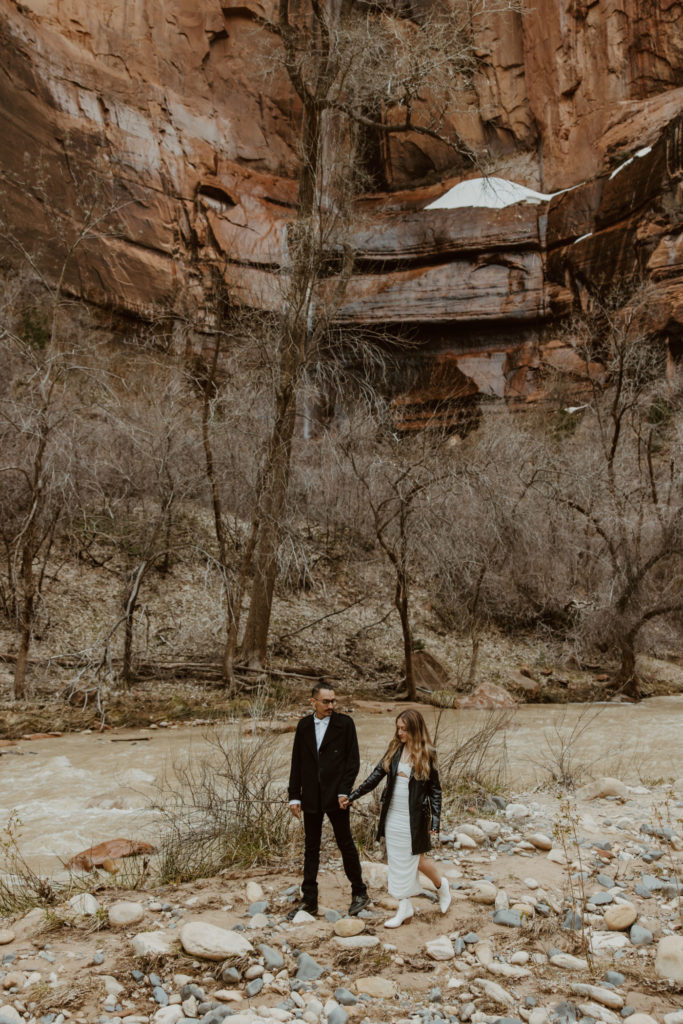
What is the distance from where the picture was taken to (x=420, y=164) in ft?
120

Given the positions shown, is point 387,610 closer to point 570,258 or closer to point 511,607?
point 511,607

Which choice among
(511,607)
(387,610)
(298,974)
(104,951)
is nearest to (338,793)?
(298,974)

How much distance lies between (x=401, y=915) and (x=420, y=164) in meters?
38.1

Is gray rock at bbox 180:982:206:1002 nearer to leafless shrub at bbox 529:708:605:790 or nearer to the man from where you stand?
the man

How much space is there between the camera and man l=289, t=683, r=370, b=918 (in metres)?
4.36

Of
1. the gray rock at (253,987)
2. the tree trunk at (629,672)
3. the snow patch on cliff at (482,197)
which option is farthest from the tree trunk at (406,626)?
the snow patch on cliff at (482,197)

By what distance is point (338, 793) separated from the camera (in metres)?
4.38

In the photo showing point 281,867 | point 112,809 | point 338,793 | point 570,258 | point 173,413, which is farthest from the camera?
point 570,258

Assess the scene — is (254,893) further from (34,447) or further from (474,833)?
(34,447)

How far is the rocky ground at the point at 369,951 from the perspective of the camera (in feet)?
11.0

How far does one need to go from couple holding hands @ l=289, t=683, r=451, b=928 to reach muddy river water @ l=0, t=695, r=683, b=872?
2222 mm

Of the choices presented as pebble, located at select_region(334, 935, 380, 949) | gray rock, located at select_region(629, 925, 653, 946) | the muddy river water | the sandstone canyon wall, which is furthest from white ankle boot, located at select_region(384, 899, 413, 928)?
the sandstone canyon wall

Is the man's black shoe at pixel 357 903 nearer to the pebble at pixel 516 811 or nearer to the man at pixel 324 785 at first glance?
the man at pixel 324 785

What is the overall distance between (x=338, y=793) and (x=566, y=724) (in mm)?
8504
